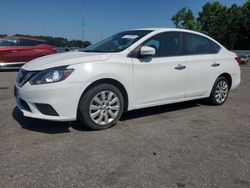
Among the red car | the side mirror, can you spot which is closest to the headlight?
the side mirror

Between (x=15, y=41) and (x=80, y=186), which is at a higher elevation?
(x=15, y=41)

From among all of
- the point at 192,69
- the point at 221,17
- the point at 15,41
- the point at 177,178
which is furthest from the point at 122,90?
the point at 221,17

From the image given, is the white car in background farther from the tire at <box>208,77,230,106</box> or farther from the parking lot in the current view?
the parking lot

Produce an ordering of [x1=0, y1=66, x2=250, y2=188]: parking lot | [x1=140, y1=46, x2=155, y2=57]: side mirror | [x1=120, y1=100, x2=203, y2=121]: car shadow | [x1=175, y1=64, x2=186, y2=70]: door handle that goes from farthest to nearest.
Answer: [x1=120, y1=100, x2=203, y2=121]: car shadow
[x1=175, y1=64, x2=186, y2=70]: door handle
[x1=140, y1=46, x2=155, y2=57]: side mirror
[x1=0, y1=66, x2=250, y2=188]: parking lot

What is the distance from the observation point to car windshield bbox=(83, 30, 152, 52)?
5027 millimetres

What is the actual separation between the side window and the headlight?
1493mm

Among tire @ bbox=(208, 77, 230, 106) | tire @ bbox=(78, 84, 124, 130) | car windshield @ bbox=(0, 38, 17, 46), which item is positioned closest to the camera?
tire @ bbox=(78, 84, 124, 130)

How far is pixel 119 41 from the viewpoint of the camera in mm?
5312

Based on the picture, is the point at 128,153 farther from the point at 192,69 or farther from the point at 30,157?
the point at 192,69

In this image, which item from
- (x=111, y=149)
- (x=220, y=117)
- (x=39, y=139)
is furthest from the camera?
(x=220, y=117)

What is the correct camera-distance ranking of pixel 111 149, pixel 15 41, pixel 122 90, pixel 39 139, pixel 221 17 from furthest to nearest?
pixel 221 17 < pixel 15 41 < pixel 122 90 < pixel 39 139 < pixel 111 149

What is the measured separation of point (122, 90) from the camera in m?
4.75

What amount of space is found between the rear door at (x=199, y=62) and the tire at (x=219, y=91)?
0.20m

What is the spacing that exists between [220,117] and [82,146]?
2.83 metres
